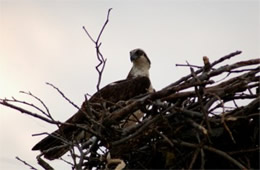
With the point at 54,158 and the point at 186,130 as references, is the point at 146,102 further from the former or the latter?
the point at 54,158

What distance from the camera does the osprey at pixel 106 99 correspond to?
4.00 m

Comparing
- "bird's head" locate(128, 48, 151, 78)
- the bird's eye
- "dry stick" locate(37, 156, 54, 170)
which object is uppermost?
the bird's eye

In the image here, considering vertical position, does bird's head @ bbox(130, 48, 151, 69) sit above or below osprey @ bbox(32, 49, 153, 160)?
above

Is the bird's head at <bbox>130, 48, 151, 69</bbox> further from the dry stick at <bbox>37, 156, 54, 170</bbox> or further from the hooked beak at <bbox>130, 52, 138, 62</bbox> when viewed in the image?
the dry stick at <bbox>37, 156, 54, 170</bbox>

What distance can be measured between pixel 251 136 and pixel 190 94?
512 millimetres

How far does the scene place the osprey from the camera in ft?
13.1

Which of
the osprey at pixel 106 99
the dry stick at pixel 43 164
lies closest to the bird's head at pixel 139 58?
the osprey at pixel 106 99

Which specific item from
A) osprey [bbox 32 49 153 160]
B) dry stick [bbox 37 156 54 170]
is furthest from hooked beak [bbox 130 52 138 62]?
dry stick [bbox 37 156 54 170]

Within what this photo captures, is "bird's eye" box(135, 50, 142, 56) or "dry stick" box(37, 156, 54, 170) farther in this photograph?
"bird's eye" box(135, 50, 142, 56)

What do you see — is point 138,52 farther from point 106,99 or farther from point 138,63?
point 106,99

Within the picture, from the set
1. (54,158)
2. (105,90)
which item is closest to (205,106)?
(54,158)

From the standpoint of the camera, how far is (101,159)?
3590mm

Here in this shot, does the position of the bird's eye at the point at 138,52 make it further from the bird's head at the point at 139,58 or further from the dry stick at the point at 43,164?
the dry stick at the point at 43,164

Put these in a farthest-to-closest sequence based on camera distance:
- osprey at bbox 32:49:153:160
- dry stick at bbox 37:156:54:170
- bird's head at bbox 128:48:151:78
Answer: bird's head at bbox 128:48:151:78
osprey at bbox 32:49:153:160
dry stick at bbox 37:156:54:170
